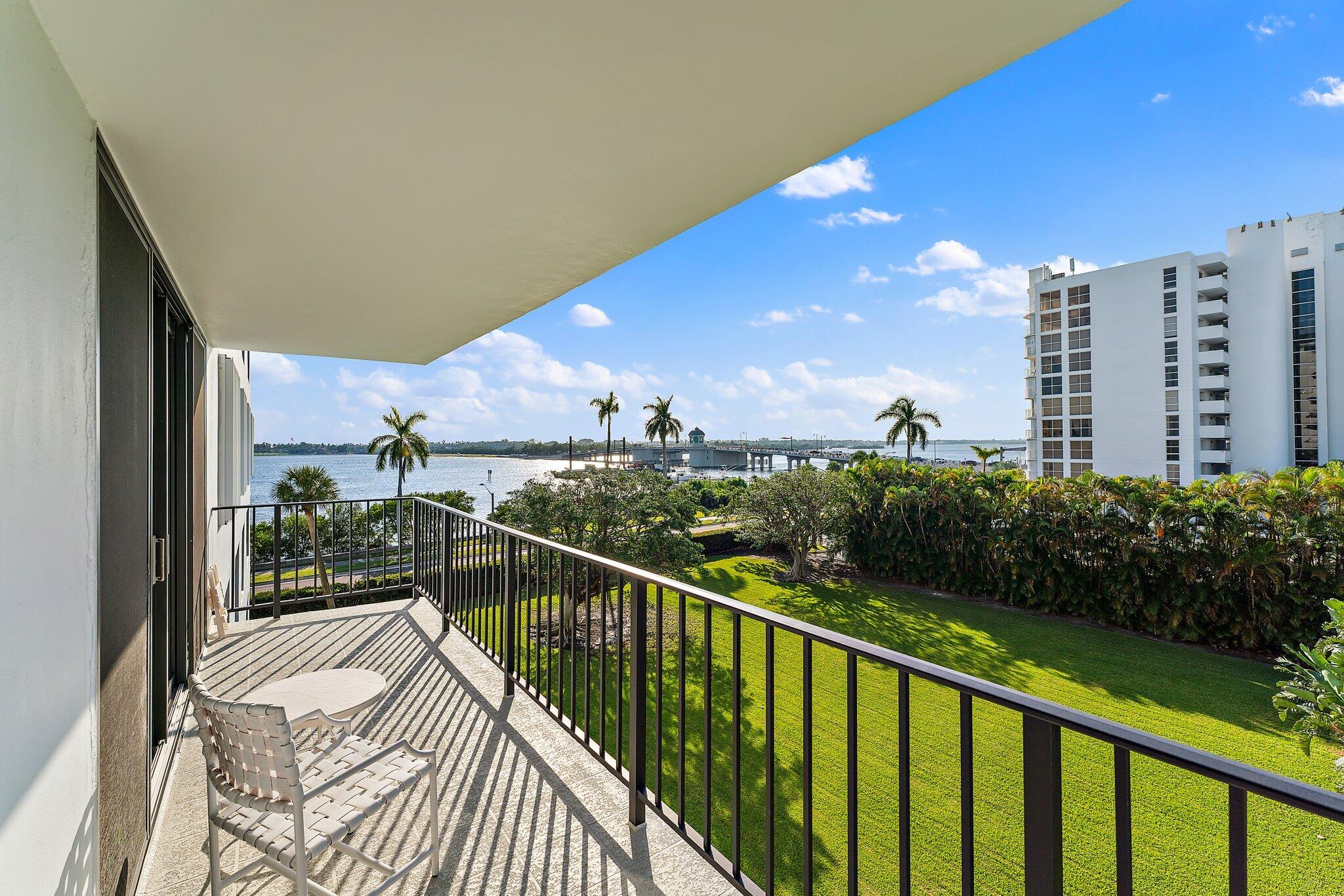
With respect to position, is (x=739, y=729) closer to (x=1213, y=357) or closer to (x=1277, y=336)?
(x=1213, y=357)

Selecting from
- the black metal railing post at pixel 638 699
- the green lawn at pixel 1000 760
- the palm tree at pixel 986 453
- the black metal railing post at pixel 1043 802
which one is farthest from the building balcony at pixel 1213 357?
the black metal railing post at pixel 1043 802

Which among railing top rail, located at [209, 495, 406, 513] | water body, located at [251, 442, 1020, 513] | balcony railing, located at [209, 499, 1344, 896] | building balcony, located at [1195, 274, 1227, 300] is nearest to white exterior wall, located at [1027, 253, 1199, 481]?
building balcony, located at [1195, 274, 1227, 300]

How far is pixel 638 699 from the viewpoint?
201 cm

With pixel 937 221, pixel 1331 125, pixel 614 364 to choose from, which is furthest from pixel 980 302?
pixel 614 364

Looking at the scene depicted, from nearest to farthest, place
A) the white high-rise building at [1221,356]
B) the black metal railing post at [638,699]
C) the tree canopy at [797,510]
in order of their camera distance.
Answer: the black metal railing post at [638,699]
the tree canopy at [797,510]
the white high-rise building at [1221,356]

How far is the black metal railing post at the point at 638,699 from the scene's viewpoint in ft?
6.25

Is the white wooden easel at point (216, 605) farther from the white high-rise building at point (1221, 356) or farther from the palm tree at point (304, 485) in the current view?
the white high-rise building at point (1221, 356)

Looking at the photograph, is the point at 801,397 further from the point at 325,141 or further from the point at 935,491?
the point at 325,141

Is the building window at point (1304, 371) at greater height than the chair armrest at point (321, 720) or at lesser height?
greater

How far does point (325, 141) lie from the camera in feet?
5.37

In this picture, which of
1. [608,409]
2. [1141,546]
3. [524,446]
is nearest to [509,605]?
[1141,546]

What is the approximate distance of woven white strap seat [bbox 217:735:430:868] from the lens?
1525 mm

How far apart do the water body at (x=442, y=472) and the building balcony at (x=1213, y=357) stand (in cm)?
1258

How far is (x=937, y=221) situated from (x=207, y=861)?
140 feet
